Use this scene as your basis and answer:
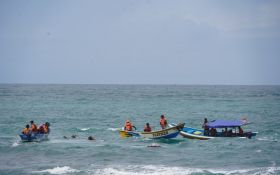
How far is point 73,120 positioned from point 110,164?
98.2 ft

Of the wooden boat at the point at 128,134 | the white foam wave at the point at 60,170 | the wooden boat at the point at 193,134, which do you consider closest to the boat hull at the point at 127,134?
the wooden boat at the point at 128,134

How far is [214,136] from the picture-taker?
119 feet

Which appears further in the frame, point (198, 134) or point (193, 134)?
point (198, 134)

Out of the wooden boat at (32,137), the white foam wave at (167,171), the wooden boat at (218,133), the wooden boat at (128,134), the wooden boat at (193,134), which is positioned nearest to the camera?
the white foam wave at (167,171)

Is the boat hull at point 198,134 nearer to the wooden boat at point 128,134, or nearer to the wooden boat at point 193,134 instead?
the wooden boat at point 193,134

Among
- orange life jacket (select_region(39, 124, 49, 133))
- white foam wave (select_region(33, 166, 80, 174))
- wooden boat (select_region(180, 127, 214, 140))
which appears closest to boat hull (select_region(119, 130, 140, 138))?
wooden boat (select_region(180, 127, 214, 140))

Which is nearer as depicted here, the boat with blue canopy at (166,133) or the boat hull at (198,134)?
the boat with blue canopy at (166,133)

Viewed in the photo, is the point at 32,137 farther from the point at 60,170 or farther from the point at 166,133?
the point at 166,133

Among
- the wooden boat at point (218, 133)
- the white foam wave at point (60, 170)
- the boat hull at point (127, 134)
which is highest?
the wooden boat at point (218, 133)

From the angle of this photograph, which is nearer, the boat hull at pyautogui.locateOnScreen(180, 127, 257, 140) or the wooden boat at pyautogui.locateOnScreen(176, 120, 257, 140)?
the wooden boat at pyautogui.locateOnScreen(176, 120, 257, 140)

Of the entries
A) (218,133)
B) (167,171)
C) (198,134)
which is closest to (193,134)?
(198,134)

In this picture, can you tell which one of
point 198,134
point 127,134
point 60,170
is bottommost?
point 60,170

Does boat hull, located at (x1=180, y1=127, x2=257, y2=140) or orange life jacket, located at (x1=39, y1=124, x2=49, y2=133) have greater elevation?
orange life jacket, located at (x1=39, y1=124, x2=49, y2=133)

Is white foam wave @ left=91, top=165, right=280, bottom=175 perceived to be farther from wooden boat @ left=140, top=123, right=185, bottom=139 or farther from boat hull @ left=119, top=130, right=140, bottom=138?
boat hull @ left=119, top=130, right=140, bottom=138
